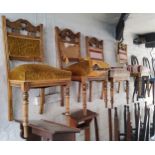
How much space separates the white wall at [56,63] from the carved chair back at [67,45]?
74 millimetres

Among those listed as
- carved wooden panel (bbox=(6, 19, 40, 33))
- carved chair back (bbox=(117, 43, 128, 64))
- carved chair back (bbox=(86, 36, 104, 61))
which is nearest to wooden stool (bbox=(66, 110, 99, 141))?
carved chair back (bbox=(86, 36, 104, 61))

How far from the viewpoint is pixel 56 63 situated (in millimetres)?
2367

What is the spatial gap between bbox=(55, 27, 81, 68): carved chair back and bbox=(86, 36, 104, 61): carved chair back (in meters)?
0.20

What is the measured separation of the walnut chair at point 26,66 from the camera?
1676 mm

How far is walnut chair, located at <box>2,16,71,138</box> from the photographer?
66.0 inches

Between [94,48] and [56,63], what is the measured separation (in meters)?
0.66

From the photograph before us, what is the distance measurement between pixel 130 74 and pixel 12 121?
1.71 meters

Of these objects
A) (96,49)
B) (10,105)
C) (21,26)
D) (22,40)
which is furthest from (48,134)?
(96,49)

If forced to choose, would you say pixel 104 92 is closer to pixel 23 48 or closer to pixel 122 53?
pixel 122 53

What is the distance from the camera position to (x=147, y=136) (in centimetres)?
256

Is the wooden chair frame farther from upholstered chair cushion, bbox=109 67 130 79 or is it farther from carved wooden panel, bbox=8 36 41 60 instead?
carved wooden panel, bbox=8 36 41 60

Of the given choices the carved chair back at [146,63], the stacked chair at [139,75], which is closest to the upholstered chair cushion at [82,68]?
the carved chair back at [146,63]
